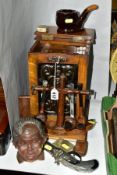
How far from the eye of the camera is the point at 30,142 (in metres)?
1.00

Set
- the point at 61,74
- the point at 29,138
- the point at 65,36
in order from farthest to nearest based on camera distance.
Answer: the point at 65,36 < the point at 61,74 < the point at 29,138

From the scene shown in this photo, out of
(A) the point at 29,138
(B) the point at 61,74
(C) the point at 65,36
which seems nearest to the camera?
(A) the point at 29,138

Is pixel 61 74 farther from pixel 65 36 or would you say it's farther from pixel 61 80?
pixel 65 36

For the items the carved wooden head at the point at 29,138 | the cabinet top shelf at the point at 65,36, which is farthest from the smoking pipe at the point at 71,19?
the carved wooden head at the point at 29,138

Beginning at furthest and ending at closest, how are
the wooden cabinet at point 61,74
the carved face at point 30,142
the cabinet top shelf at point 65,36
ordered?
the cabinet top shelf at point 65,36 < the wooden cabinet at point 61,74 < the carved face at point 30,142

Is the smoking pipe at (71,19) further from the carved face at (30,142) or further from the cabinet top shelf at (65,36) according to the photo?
the carved face at (30,142)

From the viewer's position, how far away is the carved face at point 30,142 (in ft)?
3.26

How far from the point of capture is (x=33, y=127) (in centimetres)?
101

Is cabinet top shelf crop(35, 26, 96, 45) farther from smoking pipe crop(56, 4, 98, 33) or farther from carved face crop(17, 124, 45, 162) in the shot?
carved face crop(17, 124, 45, 162)

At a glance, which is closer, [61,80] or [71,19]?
[61,80]

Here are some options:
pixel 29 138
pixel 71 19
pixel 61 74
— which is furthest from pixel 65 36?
pixel 29 138

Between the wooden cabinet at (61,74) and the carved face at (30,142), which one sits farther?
the wooden cabinet at (61,74)

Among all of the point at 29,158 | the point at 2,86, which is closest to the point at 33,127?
the point at 29,158

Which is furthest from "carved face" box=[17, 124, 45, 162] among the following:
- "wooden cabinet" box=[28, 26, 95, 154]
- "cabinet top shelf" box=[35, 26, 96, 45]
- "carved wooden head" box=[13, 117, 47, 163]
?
"cabinet top shelf" box=[35, 26, 96, 45]
